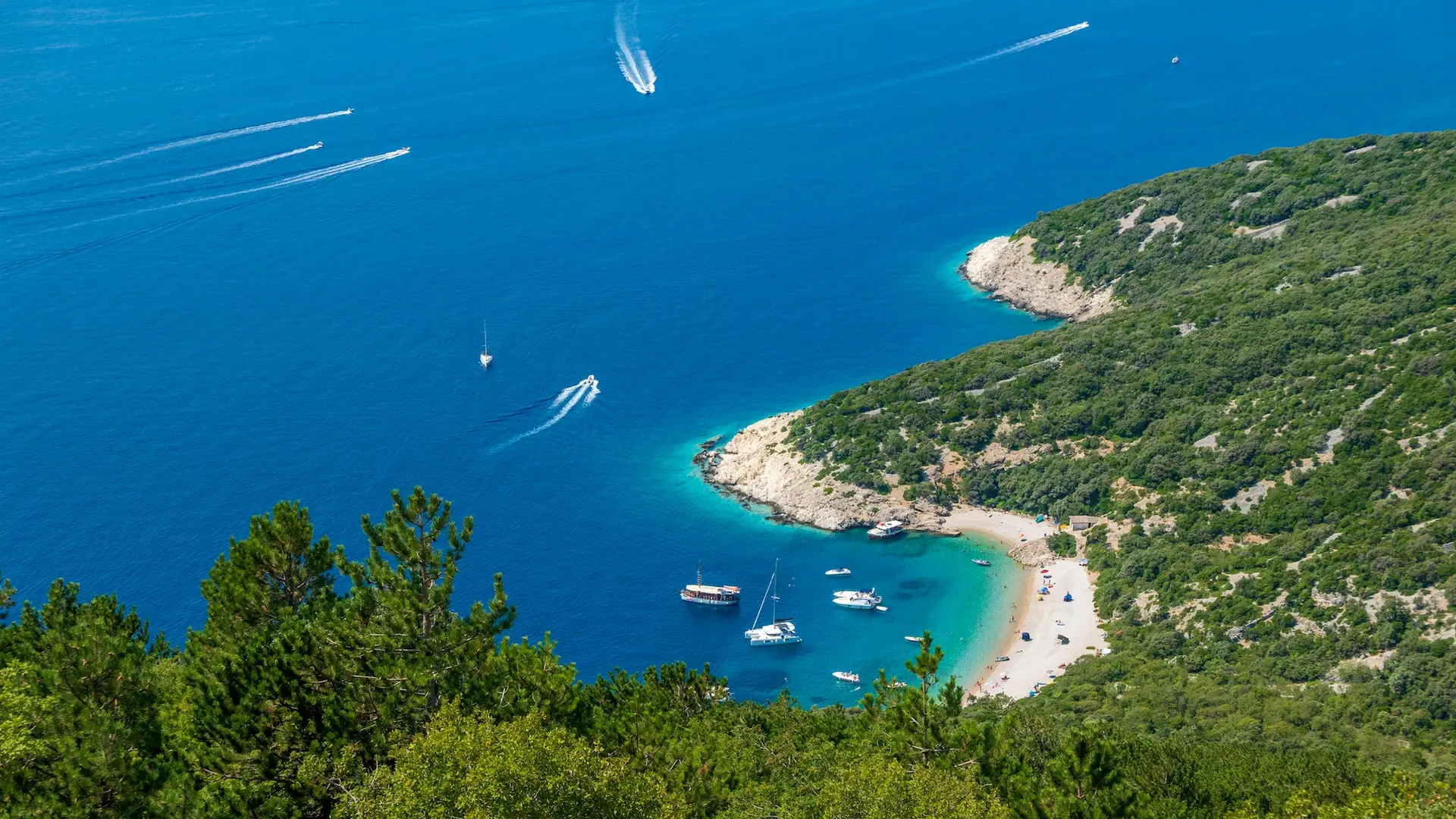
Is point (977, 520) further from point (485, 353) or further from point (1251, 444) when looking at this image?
point (485, 353)

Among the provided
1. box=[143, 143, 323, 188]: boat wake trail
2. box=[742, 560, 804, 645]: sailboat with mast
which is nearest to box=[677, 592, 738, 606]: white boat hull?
box=[742, 560, 804, 645]: sailboat with mast

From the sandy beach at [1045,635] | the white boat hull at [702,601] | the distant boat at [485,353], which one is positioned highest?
the distant boat at [485,353]

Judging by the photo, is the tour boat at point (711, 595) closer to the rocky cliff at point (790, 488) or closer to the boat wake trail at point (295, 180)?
the rocky cliff at point (790, 488)

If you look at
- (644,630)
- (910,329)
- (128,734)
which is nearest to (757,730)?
(128,734)

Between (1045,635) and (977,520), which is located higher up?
(977,520)

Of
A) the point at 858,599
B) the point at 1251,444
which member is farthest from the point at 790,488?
the point at 1251,444

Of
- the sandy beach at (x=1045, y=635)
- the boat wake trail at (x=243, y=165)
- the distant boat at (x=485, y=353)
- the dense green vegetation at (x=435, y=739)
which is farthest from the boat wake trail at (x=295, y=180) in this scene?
the dense green vegetation at (x=435, y=739)

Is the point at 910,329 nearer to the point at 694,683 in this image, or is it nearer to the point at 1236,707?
the point at 1236,707
